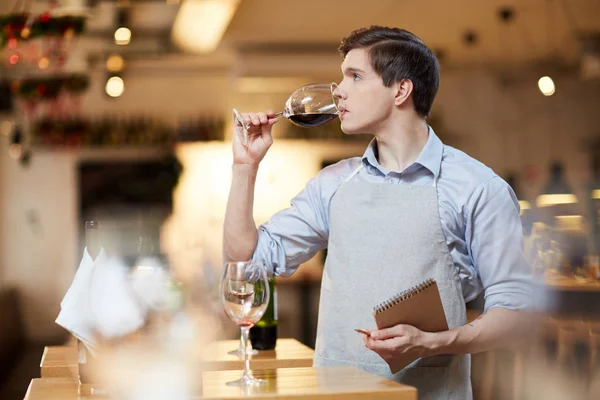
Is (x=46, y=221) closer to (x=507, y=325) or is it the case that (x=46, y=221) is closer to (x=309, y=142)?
(x=309, y=142)

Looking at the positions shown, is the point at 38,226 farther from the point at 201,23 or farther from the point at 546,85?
the point at 546,85

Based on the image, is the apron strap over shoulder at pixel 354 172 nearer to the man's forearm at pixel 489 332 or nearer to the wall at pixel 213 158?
the man's forearm at pixel 489 332

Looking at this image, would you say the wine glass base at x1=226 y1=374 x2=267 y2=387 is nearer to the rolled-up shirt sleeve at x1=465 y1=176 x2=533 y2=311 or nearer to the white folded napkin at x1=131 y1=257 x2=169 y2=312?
the white folded napkin at x1=131 y1=257 x2=169 y2=312

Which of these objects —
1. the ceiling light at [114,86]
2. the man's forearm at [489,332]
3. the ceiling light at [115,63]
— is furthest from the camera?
the ceiling light at [115,63]

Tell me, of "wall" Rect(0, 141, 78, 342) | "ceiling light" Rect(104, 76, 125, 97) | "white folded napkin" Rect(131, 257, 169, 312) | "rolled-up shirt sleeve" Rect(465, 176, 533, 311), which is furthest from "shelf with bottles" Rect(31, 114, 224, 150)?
"white folded napkin" Rect(131, 257, 169, 312)

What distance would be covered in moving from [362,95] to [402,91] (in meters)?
0.11

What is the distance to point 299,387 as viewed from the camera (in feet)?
5.49

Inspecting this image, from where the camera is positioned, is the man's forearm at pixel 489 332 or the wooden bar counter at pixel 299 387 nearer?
the wooden bar counter at pixel 299 387

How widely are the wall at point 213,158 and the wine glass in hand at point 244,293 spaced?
7.67 meters

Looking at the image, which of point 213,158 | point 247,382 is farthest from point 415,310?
point 213,158

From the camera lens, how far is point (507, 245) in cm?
207

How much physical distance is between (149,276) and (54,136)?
576 cm

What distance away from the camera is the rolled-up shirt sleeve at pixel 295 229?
7.76ft

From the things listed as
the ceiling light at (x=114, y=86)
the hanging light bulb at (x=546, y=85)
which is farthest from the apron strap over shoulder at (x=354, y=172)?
the ceiling light at (x=114, y=86)
